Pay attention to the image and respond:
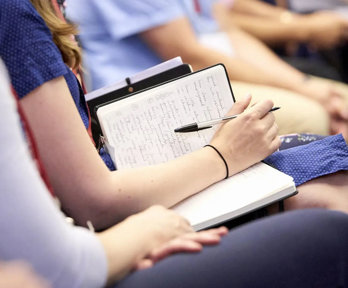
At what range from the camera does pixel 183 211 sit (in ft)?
3.18

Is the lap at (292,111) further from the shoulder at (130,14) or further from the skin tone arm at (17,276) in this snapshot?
the skin tone arm at (17,276)

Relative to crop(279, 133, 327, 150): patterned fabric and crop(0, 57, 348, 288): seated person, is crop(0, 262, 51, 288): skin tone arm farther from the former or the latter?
crop(279, 133, 327, 150): patterned fabric

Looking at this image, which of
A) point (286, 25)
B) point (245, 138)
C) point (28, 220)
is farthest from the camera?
point (286, 25)

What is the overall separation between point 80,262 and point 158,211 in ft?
0.57

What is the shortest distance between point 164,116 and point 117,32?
2.40 ft

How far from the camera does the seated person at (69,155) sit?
0.87 meters

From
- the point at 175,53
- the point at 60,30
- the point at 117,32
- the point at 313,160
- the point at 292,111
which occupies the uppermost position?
the point at 60,30

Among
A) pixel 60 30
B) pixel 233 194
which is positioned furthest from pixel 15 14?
pixel 233 194

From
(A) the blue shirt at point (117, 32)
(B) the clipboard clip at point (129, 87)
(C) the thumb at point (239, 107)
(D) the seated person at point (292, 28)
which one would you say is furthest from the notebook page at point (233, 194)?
(D) the seated person at point (292, 28)

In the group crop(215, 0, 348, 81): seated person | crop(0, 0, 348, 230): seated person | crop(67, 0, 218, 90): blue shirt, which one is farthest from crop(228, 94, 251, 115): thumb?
crop(215, 0, 348, 81): seated person

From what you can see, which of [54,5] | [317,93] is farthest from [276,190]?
[317,93]

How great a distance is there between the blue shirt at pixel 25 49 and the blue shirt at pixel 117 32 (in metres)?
0.85

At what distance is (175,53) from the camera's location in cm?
187

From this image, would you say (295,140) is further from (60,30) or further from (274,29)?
(274,29)
